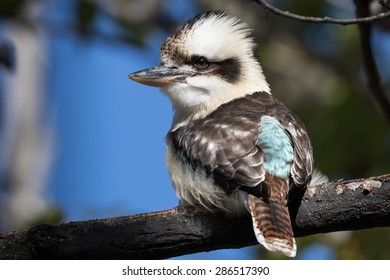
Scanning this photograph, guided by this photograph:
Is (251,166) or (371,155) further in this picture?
(371,155)

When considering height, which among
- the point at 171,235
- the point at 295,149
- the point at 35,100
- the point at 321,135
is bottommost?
the point at 171,235

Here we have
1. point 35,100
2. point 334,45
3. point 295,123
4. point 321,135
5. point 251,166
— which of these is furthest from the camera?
point 35,100

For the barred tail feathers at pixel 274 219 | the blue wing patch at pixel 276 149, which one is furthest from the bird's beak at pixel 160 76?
the barred tail feathers at pixel 274 219

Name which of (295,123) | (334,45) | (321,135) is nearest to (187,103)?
(295,123)

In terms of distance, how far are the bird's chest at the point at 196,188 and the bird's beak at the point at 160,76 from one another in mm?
439

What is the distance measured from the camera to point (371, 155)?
6879 mm

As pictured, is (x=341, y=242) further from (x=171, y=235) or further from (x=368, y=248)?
(x=171, y=235)

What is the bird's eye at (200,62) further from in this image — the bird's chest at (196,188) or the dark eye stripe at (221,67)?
the bird's chest at (196,188)

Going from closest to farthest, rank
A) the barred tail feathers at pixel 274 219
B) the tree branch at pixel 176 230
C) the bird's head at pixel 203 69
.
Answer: the barred tail feathers at pixel 274 219 → the tree branch at pixel 176 230 → the bird's head at pixel 203 69

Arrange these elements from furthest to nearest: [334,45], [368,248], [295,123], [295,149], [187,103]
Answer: [334,45] → [368,248] → [187,103] → [295,123] → [295,149]

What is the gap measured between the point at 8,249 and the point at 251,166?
119 centimetres

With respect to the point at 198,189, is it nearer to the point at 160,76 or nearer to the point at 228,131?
the point at 228,131

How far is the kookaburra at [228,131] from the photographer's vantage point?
425 cm

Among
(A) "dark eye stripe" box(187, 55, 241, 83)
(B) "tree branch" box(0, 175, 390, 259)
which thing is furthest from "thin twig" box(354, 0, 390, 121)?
(B) "tree branch" box(0, 175, 390, 259)
